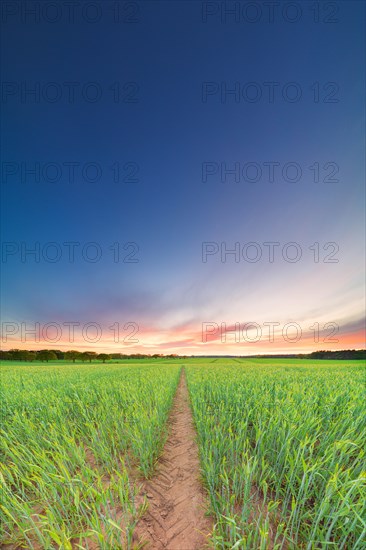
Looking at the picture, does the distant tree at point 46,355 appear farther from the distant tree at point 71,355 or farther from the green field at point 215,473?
the green field at point 215,473

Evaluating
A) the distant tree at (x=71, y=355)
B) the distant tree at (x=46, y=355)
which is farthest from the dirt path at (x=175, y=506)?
the distant tree at (x=71, y=355)

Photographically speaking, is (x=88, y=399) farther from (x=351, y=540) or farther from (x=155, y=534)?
(x=351, y=540)

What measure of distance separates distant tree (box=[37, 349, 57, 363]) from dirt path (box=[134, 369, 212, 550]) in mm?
113984

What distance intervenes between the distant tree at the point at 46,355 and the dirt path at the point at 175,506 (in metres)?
114

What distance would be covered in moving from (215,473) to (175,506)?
24.6 inches

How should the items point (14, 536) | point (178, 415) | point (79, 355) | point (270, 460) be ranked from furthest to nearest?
point (79, 355)
point (178, 415)
point (270, 460)
point (14, 536)

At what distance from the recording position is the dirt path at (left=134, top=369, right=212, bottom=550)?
2613mm

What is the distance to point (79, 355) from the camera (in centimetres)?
10994

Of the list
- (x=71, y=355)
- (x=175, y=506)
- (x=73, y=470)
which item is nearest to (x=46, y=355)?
(x=71, y=355)

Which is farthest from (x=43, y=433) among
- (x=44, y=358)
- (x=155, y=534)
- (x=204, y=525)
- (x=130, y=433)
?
(x=44, y=358)

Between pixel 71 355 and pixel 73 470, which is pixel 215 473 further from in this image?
pixel 71 355

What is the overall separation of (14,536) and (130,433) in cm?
173

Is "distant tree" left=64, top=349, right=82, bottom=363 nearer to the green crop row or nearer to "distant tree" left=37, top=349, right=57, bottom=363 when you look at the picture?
"distant tree" left=37, top=349, right=57, bottom=363

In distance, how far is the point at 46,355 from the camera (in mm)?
101312
